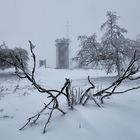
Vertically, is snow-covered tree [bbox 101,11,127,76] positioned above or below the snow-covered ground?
above

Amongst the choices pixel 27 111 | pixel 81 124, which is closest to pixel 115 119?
pixel 81 124

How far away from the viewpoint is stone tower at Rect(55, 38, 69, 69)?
45791mm

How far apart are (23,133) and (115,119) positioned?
6.84 feet

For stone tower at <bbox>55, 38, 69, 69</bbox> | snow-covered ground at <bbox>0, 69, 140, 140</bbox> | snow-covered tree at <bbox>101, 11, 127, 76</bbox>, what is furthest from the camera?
stone tower at <bbox>55, 38, 69, 69</bbox>

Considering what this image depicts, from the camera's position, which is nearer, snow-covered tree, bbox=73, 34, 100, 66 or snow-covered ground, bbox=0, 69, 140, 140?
snow-covered ground, bbox=0, 69, 140, 140

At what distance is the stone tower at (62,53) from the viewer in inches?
1803

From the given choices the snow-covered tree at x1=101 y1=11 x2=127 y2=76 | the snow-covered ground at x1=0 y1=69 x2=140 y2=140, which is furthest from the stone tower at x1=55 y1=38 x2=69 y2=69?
the snow-covered ground at x1=0 y1=69 x2=140 y2=140

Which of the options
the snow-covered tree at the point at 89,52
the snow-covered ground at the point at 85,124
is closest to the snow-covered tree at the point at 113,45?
the snow-covered tree at the point at 89,52

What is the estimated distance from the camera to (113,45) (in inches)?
928

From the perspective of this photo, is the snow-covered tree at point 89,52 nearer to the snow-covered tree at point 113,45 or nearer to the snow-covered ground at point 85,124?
the snow-covered tree at point 113,45

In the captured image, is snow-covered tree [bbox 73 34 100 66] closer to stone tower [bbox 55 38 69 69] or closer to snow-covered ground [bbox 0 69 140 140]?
snow-covered ground [bbox 0 69 140 140]

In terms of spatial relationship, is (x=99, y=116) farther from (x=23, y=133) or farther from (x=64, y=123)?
(x=23, y=133)

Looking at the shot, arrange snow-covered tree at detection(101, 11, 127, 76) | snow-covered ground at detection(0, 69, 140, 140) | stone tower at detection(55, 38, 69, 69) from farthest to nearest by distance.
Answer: stone tower at detection(55, 38, 69, 69) < snow-covered tree at detection(101, 11, 127, 76) < snow-covered ground at detection(0, 69, 140, 140)

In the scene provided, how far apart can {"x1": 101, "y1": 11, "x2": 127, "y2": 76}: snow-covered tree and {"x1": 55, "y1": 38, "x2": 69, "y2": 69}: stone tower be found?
20.8 metres
